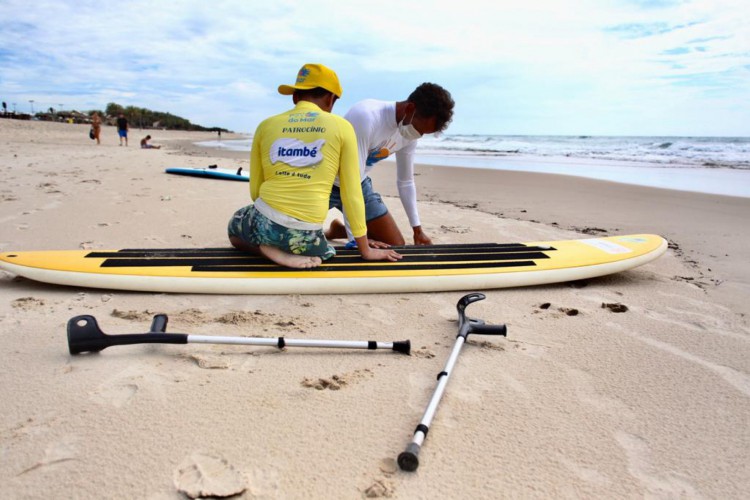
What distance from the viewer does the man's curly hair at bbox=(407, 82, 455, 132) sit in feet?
10.9

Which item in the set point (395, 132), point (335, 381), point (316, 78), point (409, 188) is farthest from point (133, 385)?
point (409, 188)

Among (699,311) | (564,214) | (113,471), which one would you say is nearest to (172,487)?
(113,471)

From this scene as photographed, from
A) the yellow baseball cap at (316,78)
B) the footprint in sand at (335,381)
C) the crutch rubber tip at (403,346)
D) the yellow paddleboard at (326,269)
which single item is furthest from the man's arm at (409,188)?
the footprint in sand at (335,381)

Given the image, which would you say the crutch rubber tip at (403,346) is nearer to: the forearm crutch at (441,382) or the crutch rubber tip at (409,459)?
the forearm crutch at (441,382)

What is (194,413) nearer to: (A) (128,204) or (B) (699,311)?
(B) (699,311)

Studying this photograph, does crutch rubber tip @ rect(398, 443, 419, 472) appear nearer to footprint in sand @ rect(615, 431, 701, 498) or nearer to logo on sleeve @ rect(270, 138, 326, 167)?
footprint in sand @ rect(615, 431, 701, 498)

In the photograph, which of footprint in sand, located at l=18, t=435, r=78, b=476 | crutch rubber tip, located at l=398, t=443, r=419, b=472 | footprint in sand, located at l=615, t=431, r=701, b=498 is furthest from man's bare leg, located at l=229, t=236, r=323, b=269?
footprint in sand, located at l=615, t=431, r=701, b=498

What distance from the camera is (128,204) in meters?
5.60

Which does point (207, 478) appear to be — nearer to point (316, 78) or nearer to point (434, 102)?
point (316, 78)

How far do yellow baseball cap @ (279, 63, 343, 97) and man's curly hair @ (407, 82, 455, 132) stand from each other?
0.70m

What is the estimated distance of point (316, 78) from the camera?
2.91 meters

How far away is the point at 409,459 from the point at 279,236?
1873 millimetres

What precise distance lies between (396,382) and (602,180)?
976 centimetres

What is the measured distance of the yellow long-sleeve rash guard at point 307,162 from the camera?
2871mm
